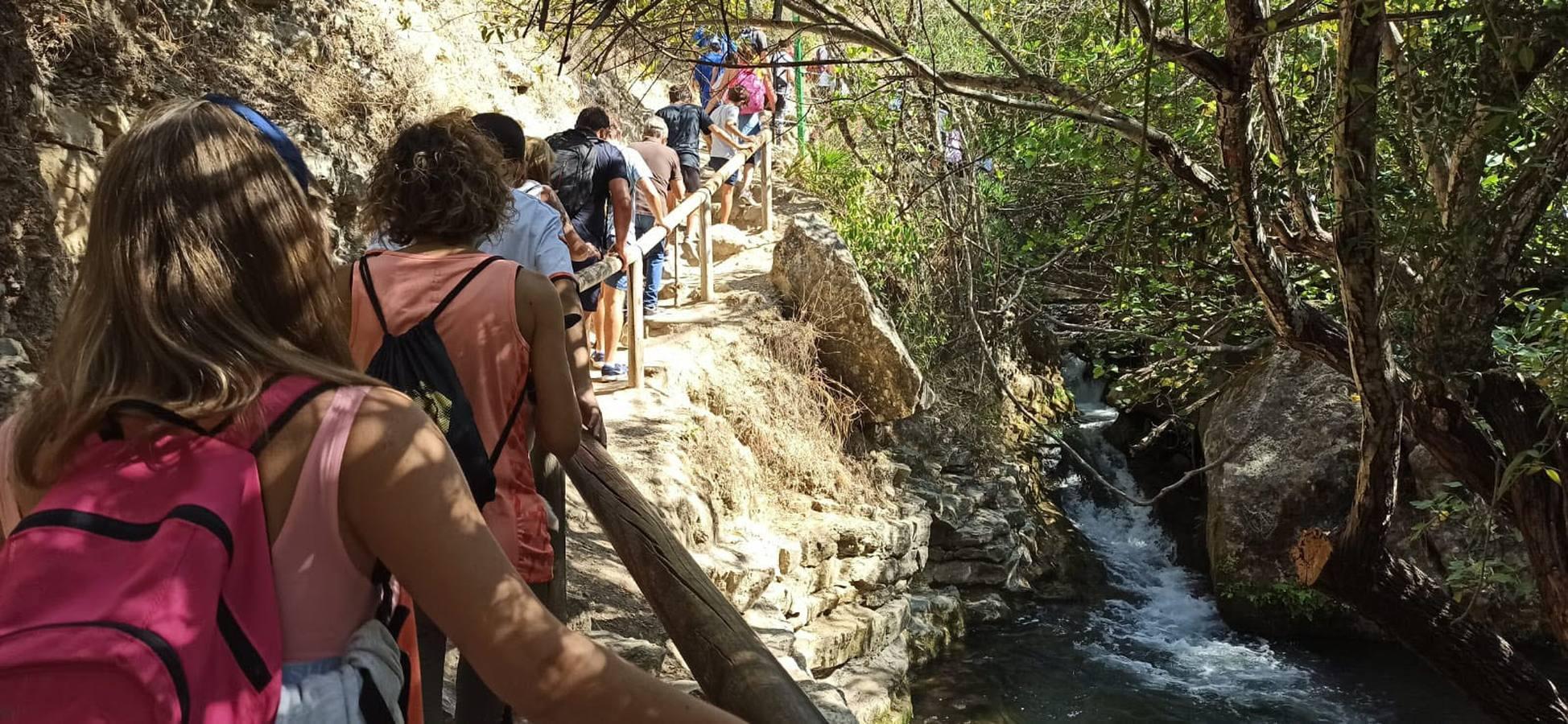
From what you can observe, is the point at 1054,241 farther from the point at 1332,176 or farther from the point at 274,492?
the point at 274,492

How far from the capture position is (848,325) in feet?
34.7

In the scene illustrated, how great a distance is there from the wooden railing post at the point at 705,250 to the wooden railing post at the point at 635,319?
1.88 m

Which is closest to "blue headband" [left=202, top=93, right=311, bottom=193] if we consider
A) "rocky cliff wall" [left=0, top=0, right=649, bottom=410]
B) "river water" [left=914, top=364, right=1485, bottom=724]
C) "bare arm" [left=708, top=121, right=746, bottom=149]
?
"rocky cliff wall" [left=0, top=0, right=649, bottom=410]

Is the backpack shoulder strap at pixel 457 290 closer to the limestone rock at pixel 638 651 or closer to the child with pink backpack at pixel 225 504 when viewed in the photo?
the child with pink backpack at pixel 225 504

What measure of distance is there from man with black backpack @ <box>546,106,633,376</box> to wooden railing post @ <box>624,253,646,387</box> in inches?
26.6

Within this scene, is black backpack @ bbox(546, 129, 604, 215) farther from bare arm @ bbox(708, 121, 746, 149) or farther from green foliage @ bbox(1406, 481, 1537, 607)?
bare arm @ bbox(708, 121, 746, 149)

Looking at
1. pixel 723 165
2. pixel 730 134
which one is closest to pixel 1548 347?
pixel 723 165

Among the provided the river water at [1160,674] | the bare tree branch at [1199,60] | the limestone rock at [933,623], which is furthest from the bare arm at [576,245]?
the limestone rock at [933,623]

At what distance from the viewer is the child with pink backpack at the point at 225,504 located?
0.94 m

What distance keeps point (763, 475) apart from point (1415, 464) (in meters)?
5.33

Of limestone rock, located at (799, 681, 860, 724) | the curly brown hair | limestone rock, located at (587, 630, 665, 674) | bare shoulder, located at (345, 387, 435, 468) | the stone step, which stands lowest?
the stone step

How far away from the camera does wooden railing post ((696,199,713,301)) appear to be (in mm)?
9945

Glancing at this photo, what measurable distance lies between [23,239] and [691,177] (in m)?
7.04

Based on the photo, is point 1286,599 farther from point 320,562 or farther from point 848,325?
point 320,562
